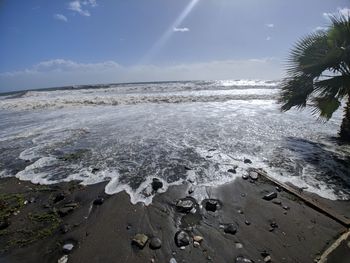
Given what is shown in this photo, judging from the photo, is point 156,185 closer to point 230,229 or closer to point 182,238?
point 182,238

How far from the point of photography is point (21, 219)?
14.5 feet

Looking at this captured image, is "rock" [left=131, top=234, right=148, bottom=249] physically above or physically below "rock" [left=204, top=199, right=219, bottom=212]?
above

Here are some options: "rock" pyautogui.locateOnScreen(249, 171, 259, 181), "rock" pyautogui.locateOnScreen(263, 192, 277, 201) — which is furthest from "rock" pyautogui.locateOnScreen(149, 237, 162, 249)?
"rock" pyautogui.locateOnScreen(249, 171, 259, 181)

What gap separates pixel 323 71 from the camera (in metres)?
8.22

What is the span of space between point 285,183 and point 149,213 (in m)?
3.00

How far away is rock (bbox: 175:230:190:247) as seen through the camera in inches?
144

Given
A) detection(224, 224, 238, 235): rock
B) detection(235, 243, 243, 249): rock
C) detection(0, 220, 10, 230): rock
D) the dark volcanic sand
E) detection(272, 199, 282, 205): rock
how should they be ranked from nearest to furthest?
the dark volcanic sand
detection(235, 243, 243, 249): rock
detection(224, 224, 238, 235): rock
detection(0, 220, 10, 230): rock
detection(272, 199, 282, 205): rock

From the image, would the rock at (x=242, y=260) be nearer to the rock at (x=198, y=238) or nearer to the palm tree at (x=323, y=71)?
the rock at (x=198, y=238)

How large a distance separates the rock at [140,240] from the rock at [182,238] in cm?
46

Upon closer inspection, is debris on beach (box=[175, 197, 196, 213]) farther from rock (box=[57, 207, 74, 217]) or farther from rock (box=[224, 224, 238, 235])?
rock (box=[57, 207, 74, 217])

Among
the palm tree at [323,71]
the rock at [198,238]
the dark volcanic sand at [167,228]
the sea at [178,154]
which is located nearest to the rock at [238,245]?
the dark volcanic sand at [167,228]

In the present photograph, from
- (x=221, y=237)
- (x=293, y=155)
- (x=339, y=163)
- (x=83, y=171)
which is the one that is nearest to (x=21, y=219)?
(x=83, y=171)

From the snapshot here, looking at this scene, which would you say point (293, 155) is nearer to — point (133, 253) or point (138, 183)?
point (138, 183)

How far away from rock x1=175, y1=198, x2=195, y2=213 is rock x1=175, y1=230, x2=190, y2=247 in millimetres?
627
